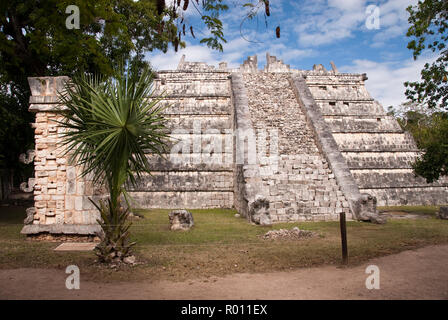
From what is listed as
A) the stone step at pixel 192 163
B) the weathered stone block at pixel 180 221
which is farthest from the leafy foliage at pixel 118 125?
the stone step at pixel 192 163

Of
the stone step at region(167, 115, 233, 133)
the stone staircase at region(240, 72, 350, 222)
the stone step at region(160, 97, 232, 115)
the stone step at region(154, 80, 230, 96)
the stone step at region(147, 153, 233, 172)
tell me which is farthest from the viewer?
the stone step at region(154, 80, 230, 96)

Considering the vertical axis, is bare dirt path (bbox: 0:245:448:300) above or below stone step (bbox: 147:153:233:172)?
below

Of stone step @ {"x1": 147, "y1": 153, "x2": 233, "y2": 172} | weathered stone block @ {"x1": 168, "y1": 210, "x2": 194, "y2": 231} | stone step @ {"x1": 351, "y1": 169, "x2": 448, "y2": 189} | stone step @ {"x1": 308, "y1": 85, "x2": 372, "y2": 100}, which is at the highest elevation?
stone step @ {"x1": 308, "y1": 85, "x2": 372, "y2": 100}

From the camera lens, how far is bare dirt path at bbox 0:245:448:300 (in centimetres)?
423

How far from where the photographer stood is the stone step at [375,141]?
15.4 m

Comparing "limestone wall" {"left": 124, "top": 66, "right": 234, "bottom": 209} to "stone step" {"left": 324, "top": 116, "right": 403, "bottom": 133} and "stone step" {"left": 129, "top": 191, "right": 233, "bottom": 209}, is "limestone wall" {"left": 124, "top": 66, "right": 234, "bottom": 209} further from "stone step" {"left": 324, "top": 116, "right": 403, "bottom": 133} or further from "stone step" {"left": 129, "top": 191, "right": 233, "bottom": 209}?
"stone step" {"left": 324, "top": 116, "right": 403, "bottom": 133}

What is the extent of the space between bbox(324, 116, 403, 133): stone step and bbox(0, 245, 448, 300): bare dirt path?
36.6 ft

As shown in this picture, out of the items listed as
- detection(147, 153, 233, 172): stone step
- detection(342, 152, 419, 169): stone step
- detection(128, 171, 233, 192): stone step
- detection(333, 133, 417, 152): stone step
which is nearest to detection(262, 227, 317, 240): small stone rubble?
detection(128, 171, 233, 192): stone step

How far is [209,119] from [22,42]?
7958mm

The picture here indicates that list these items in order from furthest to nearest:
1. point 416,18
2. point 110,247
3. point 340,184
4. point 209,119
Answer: point 209,119, point 340,184, point 416,18, point 110,247

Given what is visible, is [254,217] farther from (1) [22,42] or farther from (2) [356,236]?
(1) [22,42]

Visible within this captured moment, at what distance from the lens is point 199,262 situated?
234 inches
